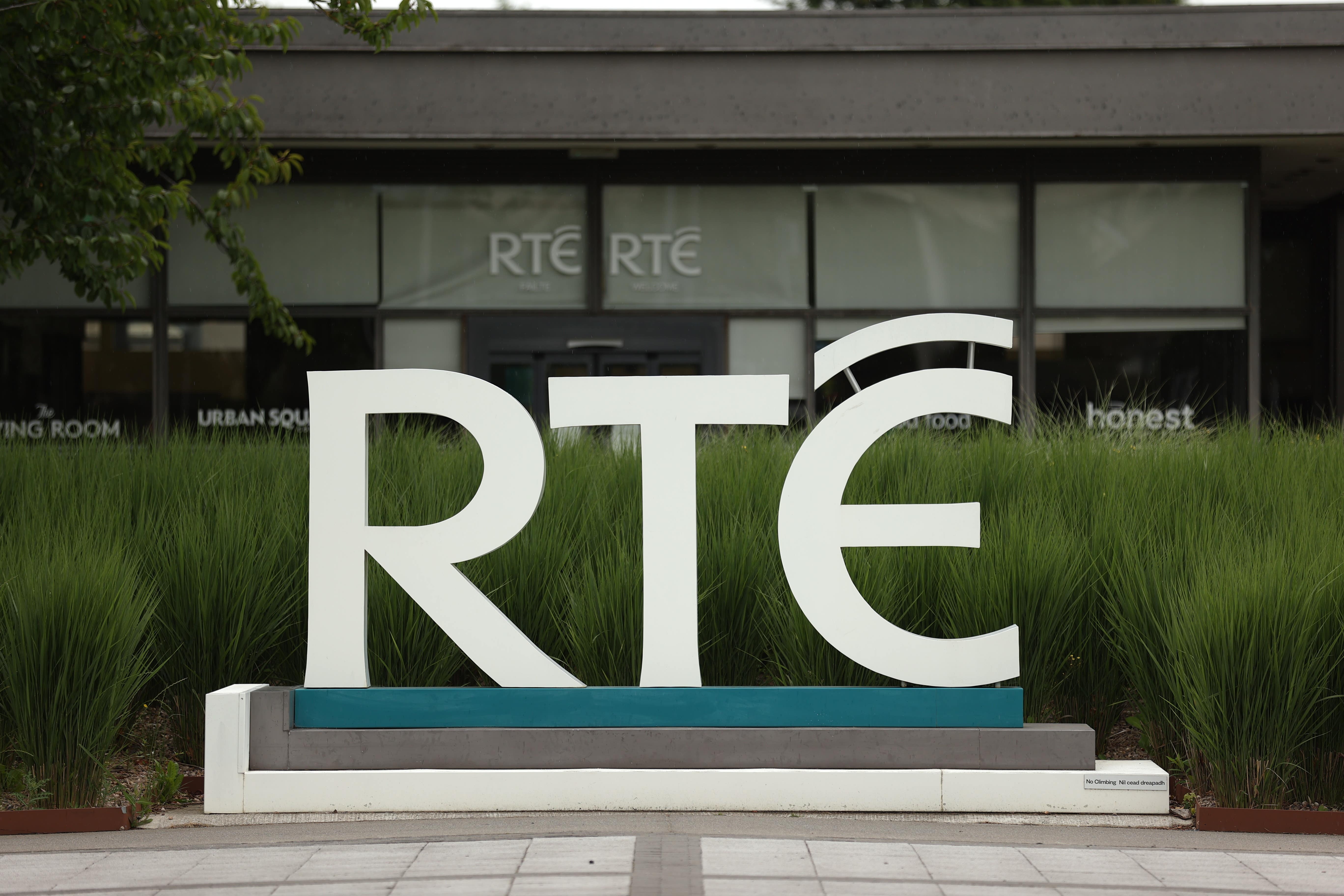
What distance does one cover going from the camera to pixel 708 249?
34.6ft

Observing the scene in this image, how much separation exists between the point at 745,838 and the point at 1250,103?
341 inches

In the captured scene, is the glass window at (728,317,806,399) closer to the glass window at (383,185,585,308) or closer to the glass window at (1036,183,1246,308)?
the glass window at (383,185,585,308)

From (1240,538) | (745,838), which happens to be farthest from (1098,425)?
(745,838)

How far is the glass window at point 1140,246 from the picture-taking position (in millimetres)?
10406

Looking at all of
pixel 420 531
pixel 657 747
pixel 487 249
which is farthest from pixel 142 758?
pixel 487 249

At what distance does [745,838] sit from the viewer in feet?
12.0

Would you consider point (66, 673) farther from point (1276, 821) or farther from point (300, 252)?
point (300, 252)

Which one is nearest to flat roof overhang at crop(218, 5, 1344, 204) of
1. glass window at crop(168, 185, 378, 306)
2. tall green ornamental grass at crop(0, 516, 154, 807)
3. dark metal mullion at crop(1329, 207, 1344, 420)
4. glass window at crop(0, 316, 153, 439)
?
glass window at crop(168, 185, 378, 306)

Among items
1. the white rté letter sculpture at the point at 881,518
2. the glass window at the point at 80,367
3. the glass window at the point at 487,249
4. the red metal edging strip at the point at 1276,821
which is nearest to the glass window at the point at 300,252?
the glass window at the point at 487,249

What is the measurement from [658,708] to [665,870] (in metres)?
0.88

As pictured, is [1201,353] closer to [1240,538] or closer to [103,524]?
[1240,538]

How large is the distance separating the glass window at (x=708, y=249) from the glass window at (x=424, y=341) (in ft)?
4.89

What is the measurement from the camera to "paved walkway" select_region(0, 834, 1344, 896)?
10.6 feet

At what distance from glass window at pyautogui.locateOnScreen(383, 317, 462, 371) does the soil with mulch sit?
19.5 feet
